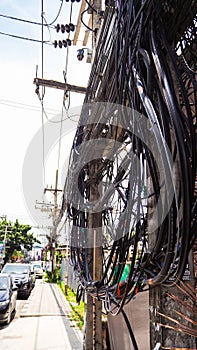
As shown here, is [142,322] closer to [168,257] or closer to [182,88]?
[168,257]

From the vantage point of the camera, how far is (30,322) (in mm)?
8625

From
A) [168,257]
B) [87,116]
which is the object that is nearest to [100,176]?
[87,116]

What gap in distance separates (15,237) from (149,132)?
36273 millimetres

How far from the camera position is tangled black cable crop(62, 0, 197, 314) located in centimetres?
140

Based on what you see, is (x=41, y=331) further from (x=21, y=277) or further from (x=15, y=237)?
(x=15, y=237)

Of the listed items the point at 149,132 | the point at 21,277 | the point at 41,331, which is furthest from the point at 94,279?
the point at 21,277

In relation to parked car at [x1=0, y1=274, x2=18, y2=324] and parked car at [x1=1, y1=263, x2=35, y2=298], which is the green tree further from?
parked car at [x1=0, y1=274, x2=18, y2=324]

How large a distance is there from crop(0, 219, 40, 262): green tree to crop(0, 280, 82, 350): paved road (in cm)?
2544

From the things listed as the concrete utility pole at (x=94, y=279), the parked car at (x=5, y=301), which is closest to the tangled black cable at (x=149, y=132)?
the concrete utility pole at (x=94, y=279)

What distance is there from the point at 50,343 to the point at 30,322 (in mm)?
2393

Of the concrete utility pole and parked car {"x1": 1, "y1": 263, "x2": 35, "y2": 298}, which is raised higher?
the concrete utility pole

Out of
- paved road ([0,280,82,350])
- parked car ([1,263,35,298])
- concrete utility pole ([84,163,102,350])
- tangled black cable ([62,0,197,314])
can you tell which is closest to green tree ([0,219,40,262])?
parked car ([1,263,35,298])

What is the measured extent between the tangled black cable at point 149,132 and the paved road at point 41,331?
3484mm

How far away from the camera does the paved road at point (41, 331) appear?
6.35 m
